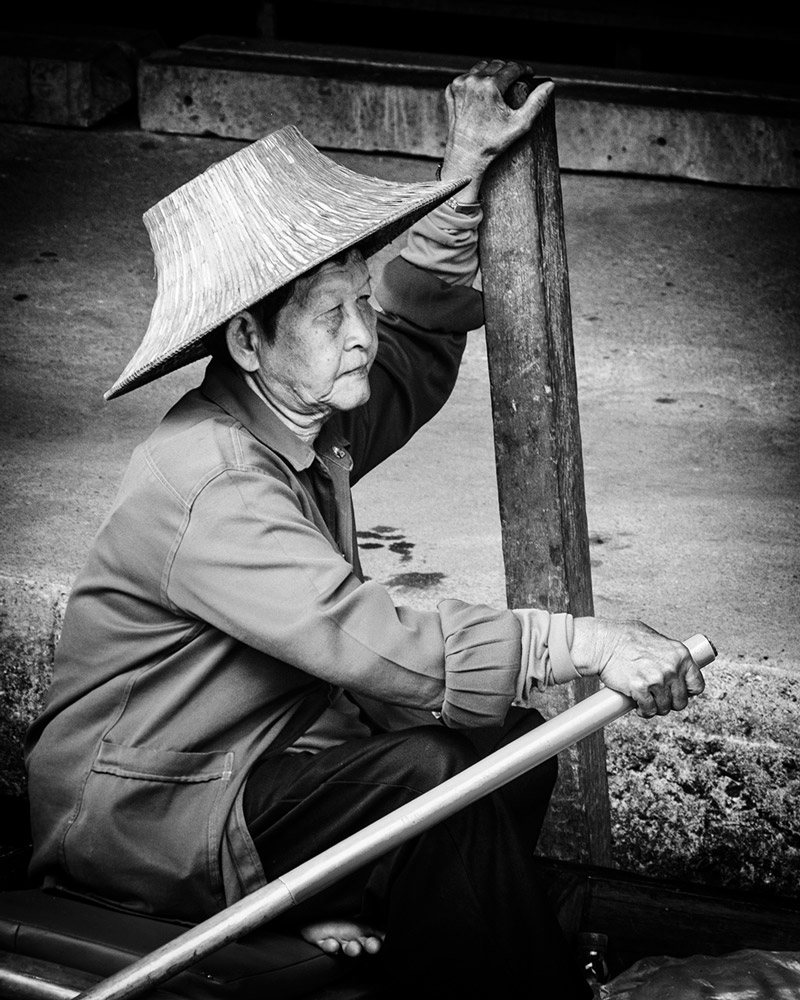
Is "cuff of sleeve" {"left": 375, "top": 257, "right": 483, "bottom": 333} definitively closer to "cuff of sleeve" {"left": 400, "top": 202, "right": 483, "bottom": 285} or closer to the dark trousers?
"cuff of sleeve" {"left": 400, "top": 202, "right": 483, "bottom": 285}

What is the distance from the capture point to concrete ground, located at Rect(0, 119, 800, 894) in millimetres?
2992

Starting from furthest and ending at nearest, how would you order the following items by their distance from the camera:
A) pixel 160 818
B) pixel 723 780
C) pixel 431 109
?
pixel 431 109 < pixel 723 780 < pixel 160 818

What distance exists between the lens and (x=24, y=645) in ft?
10.9

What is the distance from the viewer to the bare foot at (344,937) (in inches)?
92.0

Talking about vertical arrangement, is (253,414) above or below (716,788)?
above

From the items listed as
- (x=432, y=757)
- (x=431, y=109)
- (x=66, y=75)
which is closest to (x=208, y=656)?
(x=432, y=757)

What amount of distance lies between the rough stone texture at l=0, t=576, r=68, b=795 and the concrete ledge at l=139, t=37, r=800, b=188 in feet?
10.6

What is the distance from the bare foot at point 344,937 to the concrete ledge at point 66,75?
186 inches

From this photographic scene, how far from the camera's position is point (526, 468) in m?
2.64

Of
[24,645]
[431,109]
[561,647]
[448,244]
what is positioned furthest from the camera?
[431,109]

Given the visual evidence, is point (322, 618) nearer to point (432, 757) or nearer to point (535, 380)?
point (432, 757)

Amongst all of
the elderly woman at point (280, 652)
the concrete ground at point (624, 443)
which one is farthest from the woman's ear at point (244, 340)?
the concrete ground at point (624, 443)

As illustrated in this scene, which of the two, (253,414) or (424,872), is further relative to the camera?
(253,414)

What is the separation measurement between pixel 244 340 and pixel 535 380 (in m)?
0.55
